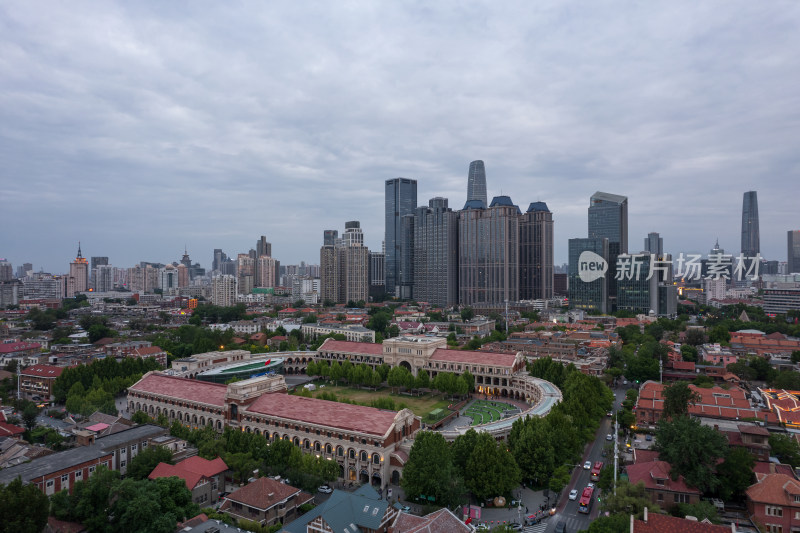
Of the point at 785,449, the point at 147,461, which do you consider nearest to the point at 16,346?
the point at 147,461

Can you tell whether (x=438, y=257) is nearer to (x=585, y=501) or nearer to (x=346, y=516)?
(x=585, y=501)

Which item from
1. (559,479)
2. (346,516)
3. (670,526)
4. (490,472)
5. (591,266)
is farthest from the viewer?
(591,266)

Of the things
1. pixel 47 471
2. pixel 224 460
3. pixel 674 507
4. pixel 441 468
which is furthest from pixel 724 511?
pixel 47 471

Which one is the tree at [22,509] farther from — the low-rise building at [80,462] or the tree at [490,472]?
the tree at [490,472]

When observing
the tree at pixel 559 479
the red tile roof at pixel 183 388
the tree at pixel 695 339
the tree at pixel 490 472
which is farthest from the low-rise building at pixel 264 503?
the tree at pixel 695 339

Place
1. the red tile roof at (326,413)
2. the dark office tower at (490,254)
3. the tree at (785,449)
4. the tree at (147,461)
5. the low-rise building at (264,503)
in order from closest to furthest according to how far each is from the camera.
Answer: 1. the low-rise building at (264,503)
2. the tree at (147,461)
3. the tree at (785,449)
4. the red tile roof at (326,413)
5. the dark office tower at (490,254)

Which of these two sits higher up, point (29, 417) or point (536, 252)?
point (536, 252)

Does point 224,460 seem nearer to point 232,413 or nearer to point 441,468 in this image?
point 232,413
